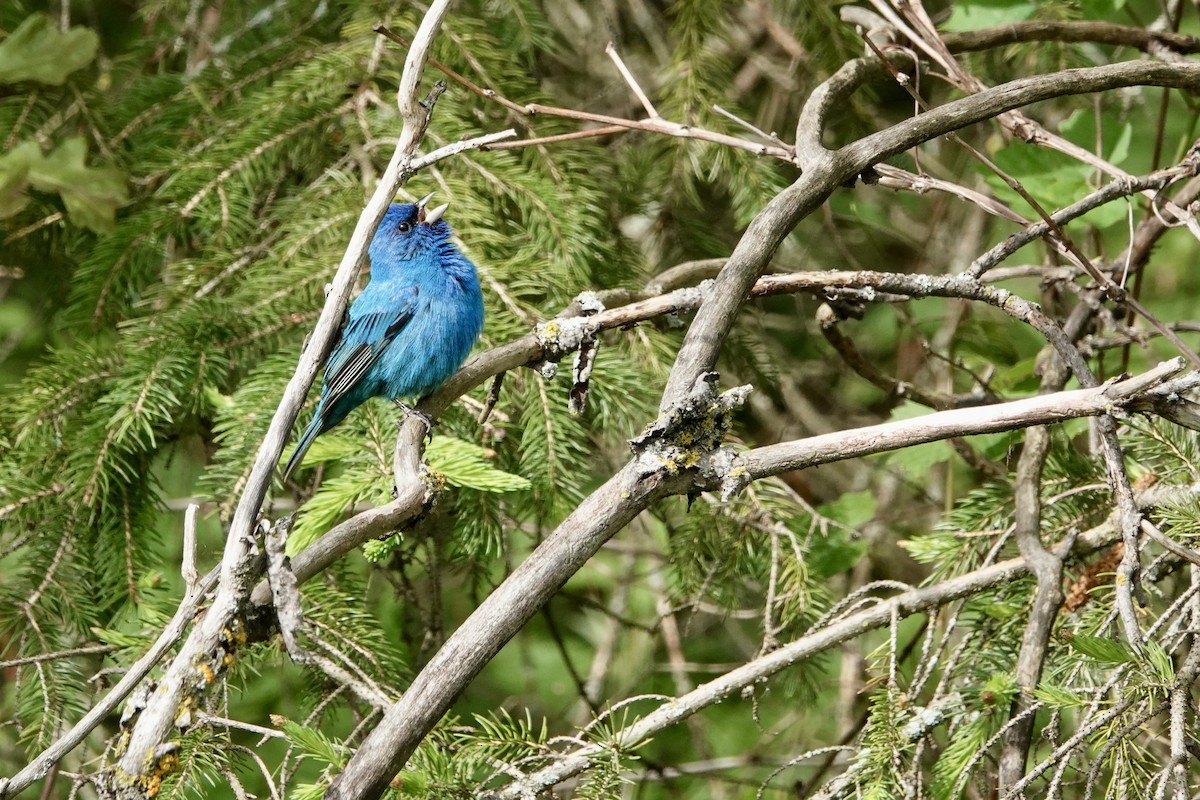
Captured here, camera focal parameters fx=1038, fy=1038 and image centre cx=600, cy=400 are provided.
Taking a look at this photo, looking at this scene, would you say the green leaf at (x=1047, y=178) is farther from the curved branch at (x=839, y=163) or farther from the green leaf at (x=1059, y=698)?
the green leaf at (x=1059, y=698)

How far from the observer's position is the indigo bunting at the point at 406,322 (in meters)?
3.23

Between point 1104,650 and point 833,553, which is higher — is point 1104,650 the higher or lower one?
the higher one

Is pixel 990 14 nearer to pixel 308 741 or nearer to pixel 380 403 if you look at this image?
pixel 380 403

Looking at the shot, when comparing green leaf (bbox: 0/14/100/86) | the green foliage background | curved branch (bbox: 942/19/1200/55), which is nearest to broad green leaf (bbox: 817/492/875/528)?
the green foliage background

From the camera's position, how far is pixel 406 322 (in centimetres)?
351

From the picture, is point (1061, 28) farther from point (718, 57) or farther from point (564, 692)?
point (564, 692)

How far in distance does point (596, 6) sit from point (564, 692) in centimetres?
Answer: 346

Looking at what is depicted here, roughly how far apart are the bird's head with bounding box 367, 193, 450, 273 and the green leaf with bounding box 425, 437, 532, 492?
127 centimetres

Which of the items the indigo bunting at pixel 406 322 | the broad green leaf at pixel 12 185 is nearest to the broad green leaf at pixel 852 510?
the indigo bunting at pixel 406 322

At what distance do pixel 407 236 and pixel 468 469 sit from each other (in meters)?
1.66

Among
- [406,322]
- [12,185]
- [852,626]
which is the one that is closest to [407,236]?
[406,322]

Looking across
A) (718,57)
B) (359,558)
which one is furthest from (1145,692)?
(359,558)

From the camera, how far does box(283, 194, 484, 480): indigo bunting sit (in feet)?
10.6

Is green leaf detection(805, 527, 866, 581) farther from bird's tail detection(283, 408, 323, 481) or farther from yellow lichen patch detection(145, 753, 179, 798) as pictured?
yellow lichen patch detection(145, 753, 179, 798)
